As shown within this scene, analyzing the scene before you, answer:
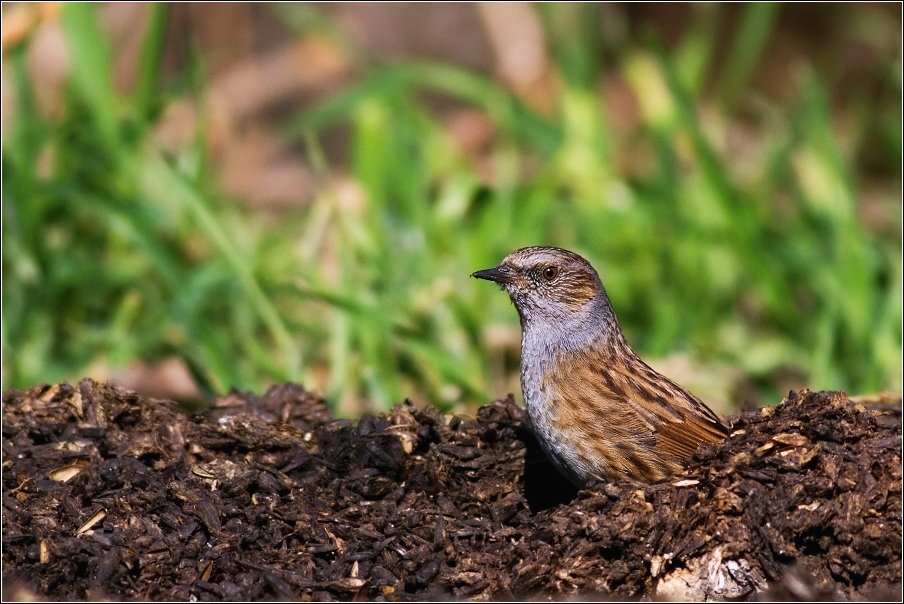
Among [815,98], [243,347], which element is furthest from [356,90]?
[815,98]

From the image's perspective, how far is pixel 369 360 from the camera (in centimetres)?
639

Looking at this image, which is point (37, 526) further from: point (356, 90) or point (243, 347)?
point (356, 90)

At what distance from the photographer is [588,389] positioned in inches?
189

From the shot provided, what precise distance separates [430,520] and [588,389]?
3.26ft

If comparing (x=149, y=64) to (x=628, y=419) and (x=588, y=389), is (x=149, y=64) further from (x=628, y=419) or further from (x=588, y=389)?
(x=628, y=419)

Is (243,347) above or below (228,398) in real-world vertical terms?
above

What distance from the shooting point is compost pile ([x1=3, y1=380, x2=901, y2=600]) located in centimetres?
371

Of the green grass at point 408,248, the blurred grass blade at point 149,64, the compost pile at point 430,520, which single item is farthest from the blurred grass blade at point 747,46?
the compost pile at point 430,520

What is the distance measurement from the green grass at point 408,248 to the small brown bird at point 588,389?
1.02m

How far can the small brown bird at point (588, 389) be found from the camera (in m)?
4.50

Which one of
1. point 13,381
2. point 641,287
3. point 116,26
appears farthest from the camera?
point 116,26

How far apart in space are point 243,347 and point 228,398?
1.74m

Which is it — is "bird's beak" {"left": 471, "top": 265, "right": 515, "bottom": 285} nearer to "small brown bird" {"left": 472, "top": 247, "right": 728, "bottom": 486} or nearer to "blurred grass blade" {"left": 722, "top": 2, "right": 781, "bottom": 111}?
"small brown bird" {"left": 472, "top": 247, "right": 728, "bottom": 486}

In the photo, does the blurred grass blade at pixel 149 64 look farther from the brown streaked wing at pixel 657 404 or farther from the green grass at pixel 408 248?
the brown streaked wing at pixel 657 404
